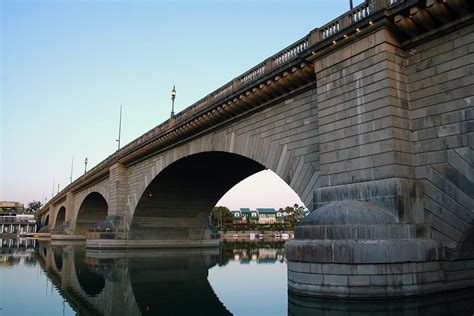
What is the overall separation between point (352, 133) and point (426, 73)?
298cm

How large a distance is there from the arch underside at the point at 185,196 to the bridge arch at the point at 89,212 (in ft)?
79.3

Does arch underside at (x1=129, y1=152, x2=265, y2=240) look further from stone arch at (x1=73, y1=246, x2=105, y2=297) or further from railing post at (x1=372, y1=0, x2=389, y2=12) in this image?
railing post at (x1=372, y1=0, x2=389, y2=12)

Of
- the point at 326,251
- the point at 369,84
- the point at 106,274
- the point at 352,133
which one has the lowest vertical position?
the point at 106,274

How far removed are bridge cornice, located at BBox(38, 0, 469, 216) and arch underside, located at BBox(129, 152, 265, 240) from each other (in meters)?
3.31

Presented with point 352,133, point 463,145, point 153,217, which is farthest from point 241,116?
point 153,217

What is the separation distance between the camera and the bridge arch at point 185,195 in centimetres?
3291

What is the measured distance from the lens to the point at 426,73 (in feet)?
45.2

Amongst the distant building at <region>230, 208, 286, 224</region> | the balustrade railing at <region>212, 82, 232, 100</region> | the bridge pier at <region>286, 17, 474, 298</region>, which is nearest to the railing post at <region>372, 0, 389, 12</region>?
the bridge pier at <region>286, 17, 474, 298</region>

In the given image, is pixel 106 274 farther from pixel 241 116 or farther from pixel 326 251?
pixel 326 251

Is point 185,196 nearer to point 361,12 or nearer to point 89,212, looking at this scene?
point 361,12

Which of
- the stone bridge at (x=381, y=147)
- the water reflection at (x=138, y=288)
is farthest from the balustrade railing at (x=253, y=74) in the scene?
the water reflection at (x=138, y=288)

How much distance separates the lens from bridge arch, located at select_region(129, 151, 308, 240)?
108 ft

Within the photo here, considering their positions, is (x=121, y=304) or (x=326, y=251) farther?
(x=121, y=304)

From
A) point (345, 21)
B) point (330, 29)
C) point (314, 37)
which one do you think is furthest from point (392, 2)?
point (314, 37)
